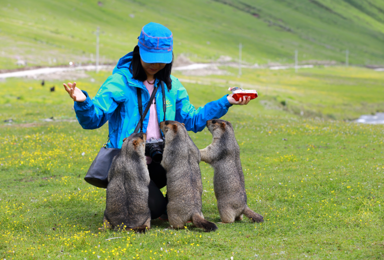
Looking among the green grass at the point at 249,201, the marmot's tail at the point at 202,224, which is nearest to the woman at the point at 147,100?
the marmot's tail at the point at 202,224

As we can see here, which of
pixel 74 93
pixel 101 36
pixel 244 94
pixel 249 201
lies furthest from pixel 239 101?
pixel 101 36

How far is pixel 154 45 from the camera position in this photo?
24.7 ft

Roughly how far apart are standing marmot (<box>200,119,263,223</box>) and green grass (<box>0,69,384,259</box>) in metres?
0.31

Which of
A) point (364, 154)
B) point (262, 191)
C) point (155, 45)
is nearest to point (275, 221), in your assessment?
point (262, 191)

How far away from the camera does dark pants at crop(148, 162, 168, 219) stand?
841 cm

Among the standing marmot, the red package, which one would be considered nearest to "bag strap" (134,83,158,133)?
the red package

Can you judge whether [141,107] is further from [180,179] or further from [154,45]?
[180,179]

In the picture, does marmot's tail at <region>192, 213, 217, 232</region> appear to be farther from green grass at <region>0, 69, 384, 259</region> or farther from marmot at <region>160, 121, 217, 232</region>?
green grass at <region>0, 69, 384, 259</region>

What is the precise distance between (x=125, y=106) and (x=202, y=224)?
9.16ft

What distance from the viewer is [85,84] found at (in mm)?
46250

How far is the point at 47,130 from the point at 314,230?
1697cm

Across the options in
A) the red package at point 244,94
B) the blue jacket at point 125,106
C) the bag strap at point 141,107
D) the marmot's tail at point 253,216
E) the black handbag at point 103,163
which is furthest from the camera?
the marmot's tail at point 253,216

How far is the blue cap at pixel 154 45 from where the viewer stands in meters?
7.53

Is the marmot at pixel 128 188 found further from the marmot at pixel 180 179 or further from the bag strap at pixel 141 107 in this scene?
the marmot at pixel 180 179
